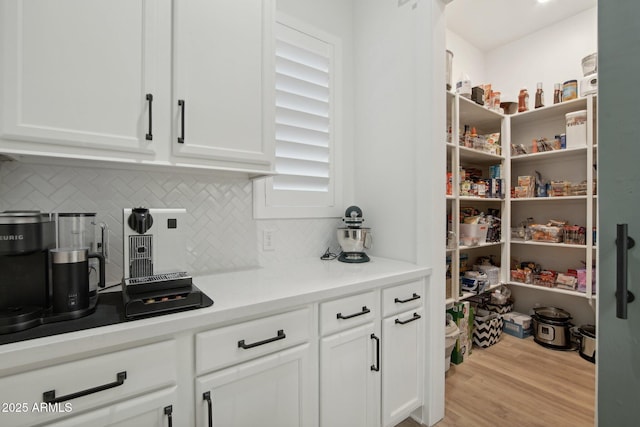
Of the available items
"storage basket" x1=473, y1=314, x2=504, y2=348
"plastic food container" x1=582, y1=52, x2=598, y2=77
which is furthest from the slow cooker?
"plastic food container" x1=582, y1=52, x2=598, y2=77

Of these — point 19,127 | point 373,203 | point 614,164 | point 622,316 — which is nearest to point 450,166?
point 373,203

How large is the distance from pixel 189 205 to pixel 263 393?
980mm

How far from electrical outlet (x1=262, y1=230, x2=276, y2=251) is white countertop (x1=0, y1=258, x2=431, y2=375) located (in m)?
0.13

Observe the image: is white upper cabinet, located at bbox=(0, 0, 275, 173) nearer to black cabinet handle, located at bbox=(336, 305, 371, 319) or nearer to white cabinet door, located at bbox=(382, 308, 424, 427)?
black cabinet handle, located at bbox=(336, 305, 371, 319)

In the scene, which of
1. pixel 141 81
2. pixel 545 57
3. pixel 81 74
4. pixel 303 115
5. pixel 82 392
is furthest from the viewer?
pixel 545 57

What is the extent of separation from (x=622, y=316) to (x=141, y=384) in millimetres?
1548

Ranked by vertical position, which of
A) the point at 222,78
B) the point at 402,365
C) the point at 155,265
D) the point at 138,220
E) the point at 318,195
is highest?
the point at 222,78

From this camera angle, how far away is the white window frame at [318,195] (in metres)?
1.85

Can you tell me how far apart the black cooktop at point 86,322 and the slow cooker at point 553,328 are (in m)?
3.02

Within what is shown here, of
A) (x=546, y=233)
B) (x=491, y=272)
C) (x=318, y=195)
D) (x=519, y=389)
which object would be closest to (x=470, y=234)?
(x=491, y=272)

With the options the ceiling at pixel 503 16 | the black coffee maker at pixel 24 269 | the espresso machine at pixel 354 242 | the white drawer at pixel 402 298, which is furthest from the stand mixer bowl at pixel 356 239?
the ceiling at pixel 503 16

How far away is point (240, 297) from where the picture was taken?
1.17 metres

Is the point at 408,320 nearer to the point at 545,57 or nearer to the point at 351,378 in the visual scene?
the point at 351,378

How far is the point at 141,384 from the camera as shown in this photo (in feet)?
2.96
